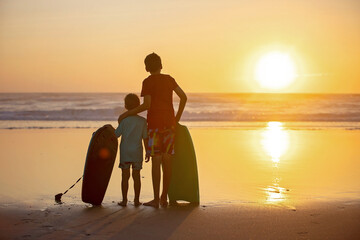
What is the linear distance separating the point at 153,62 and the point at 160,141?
0.87m

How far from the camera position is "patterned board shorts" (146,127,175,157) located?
5.24 metres

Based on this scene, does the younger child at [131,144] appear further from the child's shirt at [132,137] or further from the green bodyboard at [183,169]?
the green bodyboard at [183,169]

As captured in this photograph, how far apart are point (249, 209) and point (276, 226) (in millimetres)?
711

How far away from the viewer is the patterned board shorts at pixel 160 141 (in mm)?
5238

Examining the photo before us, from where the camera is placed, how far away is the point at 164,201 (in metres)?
5.33

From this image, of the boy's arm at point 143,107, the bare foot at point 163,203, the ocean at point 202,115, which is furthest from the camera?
the ocean at point 202,115

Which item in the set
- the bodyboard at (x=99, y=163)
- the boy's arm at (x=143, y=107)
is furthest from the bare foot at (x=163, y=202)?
the boy's arm at (x=143, y=107)

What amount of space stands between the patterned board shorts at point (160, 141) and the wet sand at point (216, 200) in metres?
0.63

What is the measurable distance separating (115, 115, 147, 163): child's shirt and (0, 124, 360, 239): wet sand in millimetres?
556

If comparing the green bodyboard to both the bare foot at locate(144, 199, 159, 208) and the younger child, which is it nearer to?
the bare foot at locate(144, 199, 159, 208)

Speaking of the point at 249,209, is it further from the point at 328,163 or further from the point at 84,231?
the point at 328,163

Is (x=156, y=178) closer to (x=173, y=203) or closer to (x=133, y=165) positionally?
(x=133, y=165)

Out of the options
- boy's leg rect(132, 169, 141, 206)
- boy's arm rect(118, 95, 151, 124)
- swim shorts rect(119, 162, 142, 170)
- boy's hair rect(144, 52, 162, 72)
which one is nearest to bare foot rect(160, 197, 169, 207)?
boy's leg rect(132, 169, 141, 206)

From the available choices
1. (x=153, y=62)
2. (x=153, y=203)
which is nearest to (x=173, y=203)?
(x=153, y=203)
